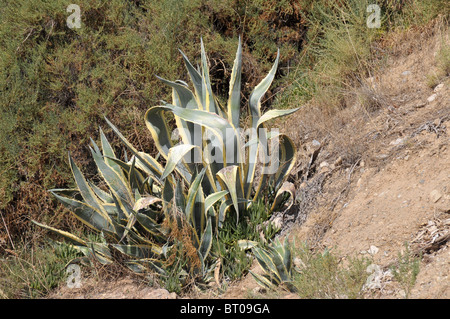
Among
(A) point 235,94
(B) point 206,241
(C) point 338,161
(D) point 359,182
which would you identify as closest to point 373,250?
(D) point 359,182

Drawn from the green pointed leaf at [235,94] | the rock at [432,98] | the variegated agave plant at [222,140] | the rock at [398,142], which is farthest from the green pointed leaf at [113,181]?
the rock at [432,98]

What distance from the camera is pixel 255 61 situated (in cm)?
525

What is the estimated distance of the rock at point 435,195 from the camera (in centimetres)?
329

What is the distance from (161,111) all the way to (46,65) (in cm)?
145

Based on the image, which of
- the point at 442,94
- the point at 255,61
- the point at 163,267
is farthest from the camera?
the point at 255,61

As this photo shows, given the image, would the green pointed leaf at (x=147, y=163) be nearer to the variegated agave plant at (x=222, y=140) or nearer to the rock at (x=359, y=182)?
the variegated agave plant at (x=222, y=140)

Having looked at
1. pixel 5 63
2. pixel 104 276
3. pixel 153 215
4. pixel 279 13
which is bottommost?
pixel 104 276

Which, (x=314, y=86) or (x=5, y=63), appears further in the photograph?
(x=314, y=86)

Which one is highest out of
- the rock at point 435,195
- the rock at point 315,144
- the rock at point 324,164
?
the rock at point 435,195

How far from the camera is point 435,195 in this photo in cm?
332

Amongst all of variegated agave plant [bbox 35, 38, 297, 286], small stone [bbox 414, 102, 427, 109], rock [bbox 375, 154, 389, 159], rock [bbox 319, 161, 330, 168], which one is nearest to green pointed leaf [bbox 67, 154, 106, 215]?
variegated agave plant [bbox 35, 38, 297, 286]

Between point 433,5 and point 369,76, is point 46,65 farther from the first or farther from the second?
point 433,5

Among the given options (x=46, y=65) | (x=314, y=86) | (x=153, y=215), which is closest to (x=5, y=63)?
(x=46, y=65)

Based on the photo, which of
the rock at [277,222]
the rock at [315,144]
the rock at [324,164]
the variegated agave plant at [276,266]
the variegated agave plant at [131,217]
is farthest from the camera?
the rock at [315,144]
